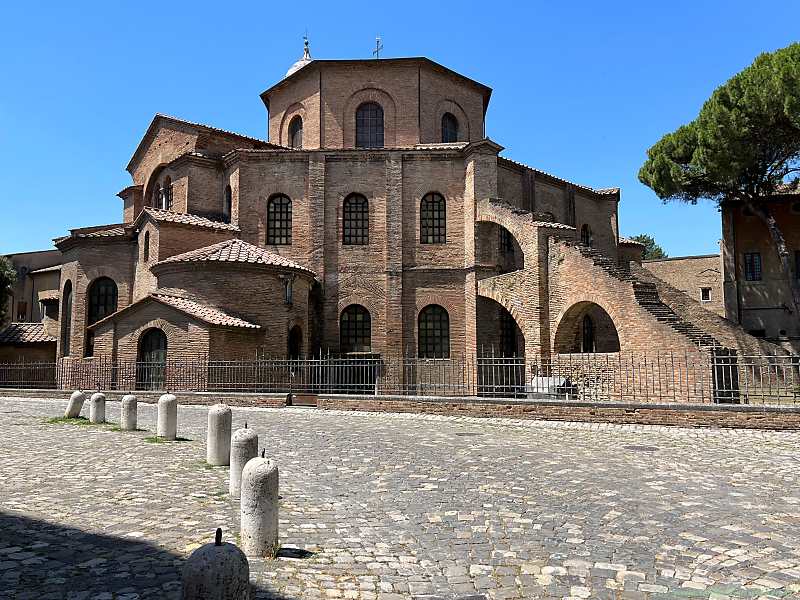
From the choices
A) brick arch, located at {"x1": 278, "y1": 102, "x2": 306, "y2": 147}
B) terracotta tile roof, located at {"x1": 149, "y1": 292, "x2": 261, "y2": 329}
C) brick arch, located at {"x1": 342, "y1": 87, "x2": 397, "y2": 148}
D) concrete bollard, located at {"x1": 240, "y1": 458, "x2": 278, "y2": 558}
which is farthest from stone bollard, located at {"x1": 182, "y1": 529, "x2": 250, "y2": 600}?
brick arch, located at {"x1": 278, "y1": 102, "x2": 306, "y2": 147}

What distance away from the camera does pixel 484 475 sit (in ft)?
24.5

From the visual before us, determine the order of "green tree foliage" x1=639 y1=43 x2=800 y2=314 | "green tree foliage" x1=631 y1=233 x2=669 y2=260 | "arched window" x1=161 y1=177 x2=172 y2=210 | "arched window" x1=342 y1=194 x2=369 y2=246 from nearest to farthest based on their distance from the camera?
"green tree foliage" x1=639 y1=43 x2=800 y2=314
"arched window" x1=342 y1=194 x2=369 y2=246
"arched window" x1=161 y1=177 x2=172 y2=210
"green tree foliage" x1=631 y1=233 x2=669 y2=260

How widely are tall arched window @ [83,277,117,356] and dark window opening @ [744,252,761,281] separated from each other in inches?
1131

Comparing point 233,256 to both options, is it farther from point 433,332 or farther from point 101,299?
point 433,332

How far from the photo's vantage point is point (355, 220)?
24750mm

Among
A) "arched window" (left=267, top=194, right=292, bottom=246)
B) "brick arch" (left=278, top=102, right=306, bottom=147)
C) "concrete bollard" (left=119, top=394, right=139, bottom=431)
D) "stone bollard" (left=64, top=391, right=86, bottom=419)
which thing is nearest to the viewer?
"concrete bollard" (left=119, top=394, right=139, bottom=431)

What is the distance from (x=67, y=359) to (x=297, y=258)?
31.3 feet

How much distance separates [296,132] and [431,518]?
979 inches

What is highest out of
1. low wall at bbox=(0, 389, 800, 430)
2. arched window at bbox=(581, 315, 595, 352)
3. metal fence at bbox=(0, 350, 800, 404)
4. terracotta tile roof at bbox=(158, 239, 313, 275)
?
terracotta tile roof at bbox=(158, 239, 313, 275)

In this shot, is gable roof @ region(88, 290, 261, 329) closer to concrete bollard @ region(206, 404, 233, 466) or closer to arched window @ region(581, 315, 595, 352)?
concrete bollard @ region(206, 404, 233, 466)

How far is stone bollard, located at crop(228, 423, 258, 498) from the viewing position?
630 cm

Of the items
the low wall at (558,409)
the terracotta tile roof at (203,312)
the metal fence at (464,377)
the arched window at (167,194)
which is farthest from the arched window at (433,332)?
the arched window at (167,194)

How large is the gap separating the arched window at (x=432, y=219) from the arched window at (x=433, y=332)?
8.99ft

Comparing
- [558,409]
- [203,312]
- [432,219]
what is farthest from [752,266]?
[203,312]
